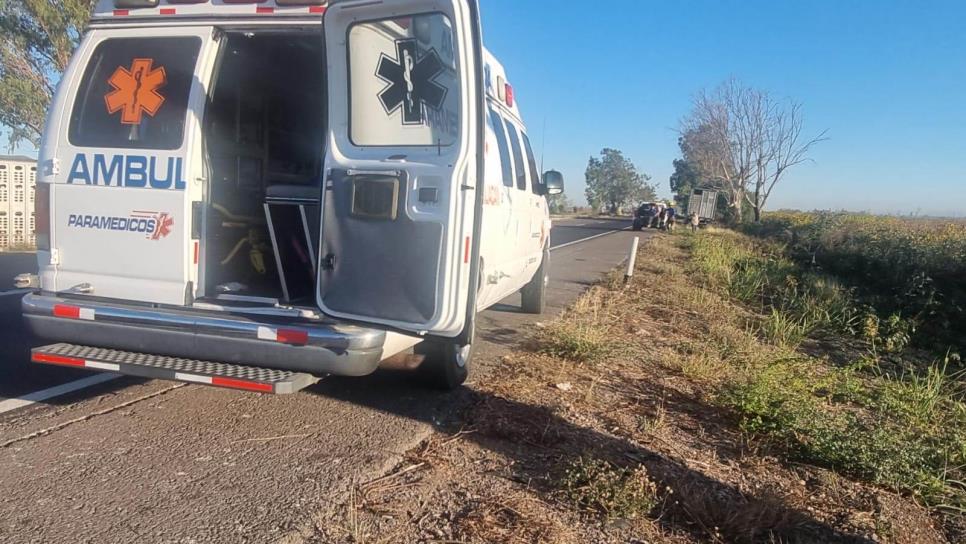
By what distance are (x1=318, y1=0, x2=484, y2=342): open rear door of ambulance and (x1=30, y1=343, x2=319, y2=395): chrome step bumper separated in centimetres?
44

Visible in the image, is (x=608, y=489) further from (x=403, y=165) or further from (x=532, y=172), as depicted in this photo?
(x=532, y=172)

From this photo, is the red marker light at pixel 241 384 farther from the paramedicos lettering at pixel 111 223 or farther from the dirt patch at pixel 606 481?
the paramedicos lettering at pixel 111 223

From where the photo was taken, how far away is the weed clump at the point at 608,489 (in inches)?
119

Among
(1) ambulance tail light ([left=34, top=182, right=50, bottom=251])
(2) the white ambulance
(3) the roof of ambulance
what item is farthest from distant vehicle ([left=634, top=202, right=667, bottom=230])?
(1) ambulance tail light ([left=34, top=182, right=50, bottom=251])

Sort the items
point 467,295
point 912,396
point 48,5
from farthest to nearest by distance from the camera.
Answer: point 48,5
point 912,396
point 467,295

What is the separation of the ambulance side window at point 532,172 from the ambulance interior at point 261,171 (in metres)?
2.08

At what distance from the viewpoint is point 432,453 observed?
12.0ft

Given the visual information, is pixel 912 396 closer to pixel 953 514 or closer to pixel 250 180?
pixel 953 514

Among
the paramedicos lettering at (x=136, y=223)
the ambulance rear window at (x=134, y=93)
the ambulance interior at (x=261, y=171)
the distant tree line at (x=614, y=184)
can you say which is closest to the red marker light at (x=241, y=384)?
the ambulance interior at (x=261, y=171)

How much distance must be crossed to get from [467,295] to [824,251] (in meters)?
15.5

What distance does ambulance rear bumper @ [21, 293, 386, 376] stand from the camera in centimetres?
346

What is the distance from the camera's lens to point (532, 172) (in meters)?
6.97

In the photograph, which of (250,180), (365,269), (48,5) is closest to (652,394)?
(365,269)

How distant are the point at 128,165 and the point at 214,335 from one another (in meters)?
1.18
